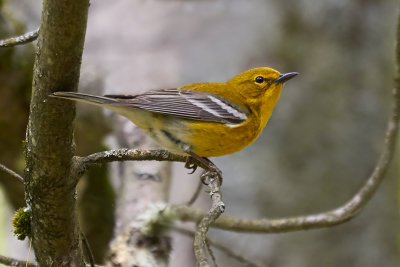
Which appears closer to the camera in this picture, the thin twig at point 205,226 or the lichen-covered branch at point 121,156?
the thin twig at point 205,226

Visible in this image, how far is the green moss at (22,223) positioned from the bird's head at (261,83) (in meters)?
1.85

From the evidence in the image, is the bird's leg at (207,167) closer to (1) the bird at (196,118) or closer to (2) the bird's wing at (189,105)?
(1) the bird at (196,118)

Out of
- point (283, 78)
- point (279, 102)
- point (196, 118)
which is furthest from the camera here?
point (279, 102)

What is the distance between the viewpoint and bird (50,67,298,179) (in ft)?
9.93

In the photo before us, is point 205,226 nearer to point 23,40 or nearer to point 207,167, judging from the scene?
point 207,167

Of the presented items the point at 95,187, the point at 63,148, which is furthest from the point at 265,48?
the point at 63,148

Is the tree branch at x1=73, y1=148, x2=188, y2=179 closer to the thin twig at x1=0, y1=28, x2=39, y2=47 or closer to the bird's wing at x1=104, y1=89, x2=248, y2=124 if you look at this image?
the bird's wing at x1=104, y1=89, x2=248, y2=124

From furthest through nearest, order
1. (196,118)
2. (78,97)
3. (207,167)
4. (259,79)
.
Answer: (259,79)
(196,118)
(207,167)
(78,97)

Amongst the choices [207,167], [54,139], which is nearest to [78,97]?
[54,139]

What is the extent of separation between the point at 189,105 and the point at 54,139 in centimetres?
131

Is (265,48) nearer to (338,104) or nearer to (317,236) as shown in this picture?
(338,104)

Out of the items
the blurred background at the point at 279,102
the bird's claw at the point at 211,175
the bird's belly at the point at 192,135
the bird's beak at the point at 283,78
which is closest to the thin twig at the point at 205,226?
the bird's claw at the point at 211,175

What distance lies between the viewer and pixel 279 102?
473cm

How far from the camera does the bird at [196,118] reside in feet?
9.93
